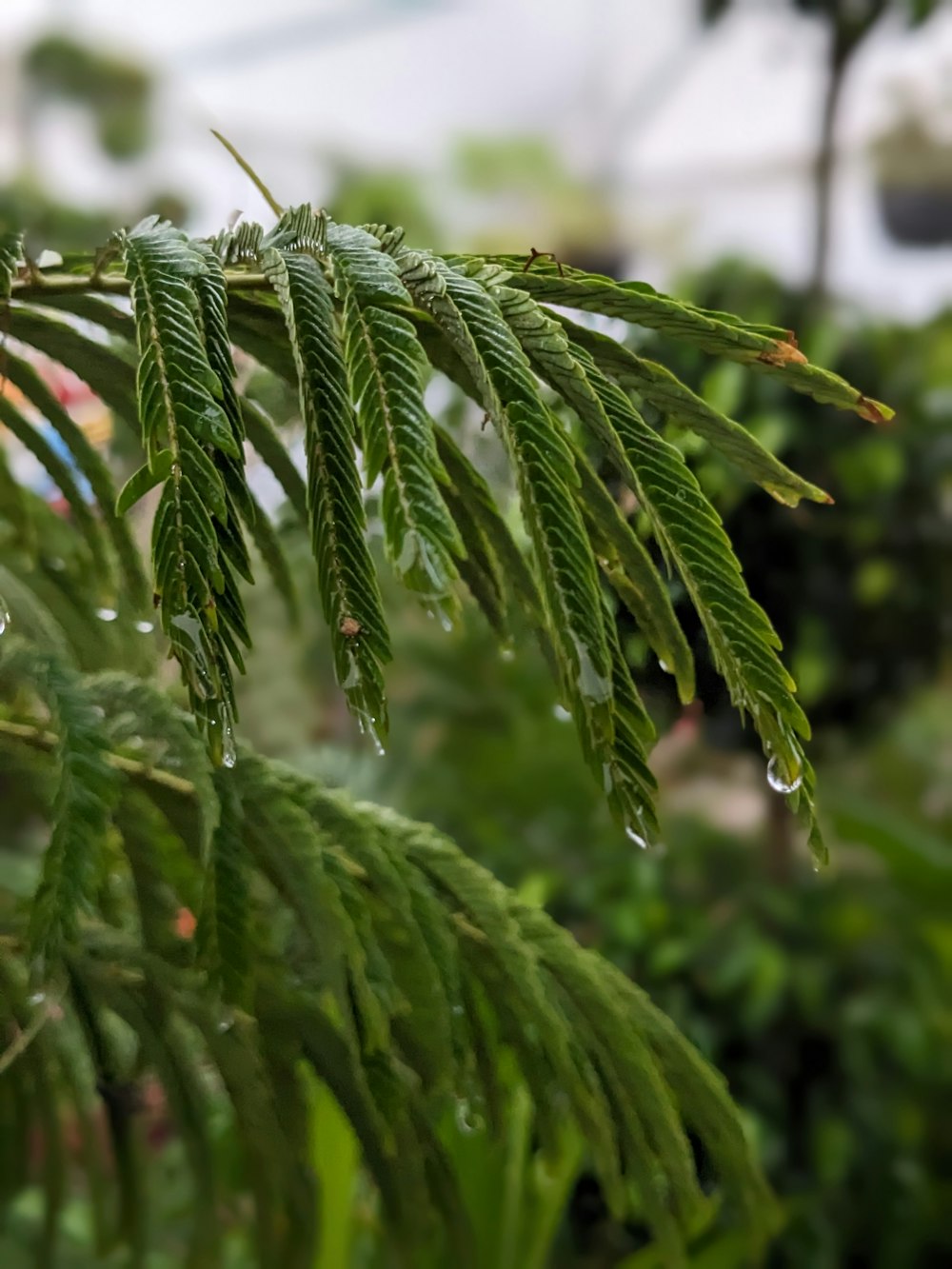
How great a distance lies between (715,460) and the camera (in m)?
0.46

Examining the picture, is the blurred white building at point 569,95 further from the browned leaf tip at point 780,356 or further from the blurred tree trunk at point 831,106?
the browned leaf tip at point 780,356

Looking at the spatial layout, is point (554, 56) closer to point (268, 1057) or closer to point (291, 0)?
point (291, 0)

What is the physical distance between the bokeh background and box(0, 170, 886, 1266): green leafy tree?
0.11m

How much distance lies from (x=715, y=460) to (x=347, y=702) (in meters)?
0.25

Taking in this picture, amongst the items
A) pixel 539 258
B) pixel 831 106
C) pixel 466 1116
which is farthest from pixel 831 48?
pixel 466 1116

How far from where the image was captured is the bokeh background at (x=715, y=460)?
2.87 ft

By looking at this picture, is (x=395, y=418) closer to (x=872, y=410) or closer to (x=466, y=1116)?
(x=872, y=410)

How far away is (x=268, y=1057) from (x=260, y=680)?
0.50 metres

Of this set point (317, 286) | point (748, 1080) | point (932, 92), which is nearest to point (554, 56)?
point (932, 92)

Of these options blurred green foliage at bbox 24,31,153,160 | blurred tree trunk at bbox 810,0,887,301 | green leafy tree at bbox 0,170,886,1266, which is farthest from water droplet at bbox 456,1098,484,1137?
blurred green foliage at bbox 24,31,153,160

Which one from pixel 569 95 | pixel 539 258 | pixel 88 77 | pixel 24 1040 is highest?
pixel 569 95

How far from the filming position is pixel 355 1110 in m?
0.39

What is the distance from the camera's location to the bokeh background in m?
0.87

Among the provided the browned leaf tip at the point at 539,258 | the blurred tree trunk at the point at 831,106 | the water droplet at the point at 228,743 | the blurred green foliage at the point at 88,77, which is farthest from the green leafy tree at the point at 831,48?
the water droplet at the point at 228,743
